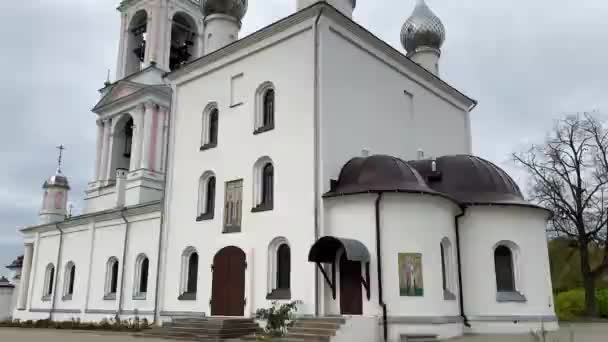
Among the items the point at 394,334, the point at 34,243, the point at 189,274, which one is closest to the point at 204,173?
the point at 189,274

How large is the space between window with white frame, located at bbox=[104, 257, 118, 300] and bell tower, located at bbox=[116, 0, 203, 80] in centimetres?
940

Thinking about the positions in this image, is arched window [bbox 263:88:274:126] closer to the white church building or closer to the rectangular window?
the white church building

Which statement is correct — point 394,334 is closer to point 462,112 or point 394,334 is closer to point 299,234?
point 299,234

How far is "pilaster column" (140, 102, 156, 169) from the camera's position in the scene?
23.6m

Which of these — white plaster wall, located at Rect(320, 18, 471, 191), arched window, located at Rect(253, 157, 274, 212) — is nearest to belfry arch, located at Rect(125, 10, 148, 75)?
arched window, located at Rect(253, 157, 274, 212)

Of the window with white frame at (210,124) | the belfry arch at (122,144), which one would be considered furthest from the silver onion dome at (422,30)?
the belfry arch at (122,144)

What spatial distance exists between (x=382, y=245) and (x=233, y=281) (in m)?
4.78

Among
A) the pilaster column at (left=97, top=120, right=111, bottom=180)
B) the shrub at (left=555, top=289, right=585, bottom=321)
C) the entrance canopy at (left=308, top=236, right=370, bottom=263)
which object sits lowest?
the shrub at (left=555, top=289, right=585, bottom=321)

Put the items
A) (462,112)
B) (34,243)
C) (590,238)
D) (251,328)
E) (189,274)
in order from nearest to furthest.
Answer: (251,328)
(189,274)
(462,112)
(590,238)
(34,243)

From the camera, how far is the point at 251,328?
14000 mm

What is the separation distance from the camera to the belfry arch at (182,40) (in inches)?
1049

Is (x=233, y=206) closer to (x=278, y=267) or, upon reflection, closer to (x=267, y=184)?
(x=267, y=184)

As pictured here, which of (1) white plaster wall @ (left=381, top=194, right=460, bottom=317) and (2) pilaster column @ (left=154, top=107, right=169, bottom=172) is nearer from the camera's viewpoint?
(1) white plaster wall @ (left=381, top=194, right=460, bottom=317)

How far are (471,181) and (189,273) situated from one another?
30.0 ft
